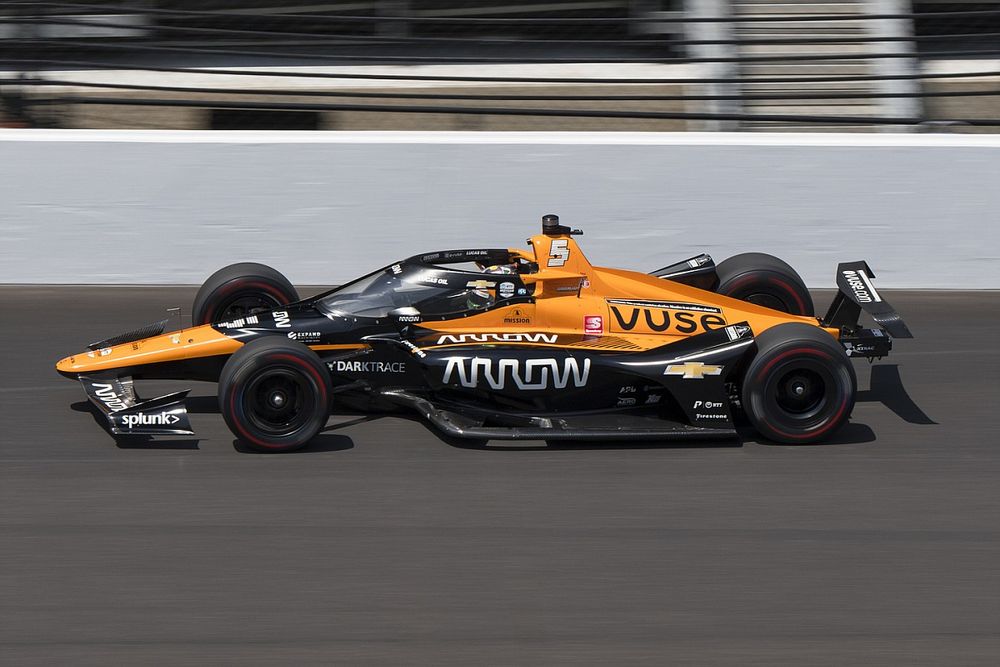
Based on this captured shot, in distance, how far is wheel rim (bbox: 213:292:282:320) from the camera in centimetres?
785

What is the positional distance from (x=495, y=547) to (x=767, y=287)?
11.2 feet

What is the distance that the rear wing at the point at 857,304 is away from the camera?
281 inches

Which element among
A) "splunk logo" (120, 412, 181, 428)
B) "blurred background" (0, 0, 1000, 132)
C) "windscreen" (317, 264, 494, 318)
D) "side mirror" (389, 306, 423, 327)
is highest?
"blurred background" (0, 0, 1000, 132)

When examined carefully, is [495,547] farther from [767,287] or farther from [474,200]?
[474,200]

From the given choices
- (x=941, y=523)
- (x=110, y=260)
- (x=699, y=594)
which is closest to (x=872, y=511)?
(x=941, y=523)

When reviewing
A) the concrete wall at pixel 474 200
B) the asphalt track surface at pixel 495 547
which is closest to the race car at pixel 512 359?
the asphalt track surface at pixel 495 547

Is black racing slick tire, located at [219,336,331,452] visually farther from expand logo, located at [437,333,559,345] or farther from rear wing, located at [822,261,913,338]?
rear wing, located at [822,261,913,338]

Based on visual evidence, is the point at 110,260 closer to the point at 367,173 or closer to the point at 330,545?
the point at 367,173

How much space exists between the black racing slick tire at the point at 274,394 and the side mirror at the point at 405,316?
0.64 metres

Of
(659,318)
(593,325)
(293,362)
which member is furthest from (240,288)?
(659,318)

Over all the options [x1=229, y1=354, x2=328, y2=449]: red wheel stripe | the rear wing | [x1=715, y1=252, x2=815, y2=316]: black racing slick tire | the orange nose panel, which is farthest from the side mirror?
the rear wing

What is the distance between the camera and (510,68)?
1578cm

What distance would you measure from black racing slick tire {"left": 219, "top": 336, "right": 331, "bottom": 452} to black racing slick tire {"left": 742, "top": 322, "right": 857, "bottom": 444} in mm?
2166

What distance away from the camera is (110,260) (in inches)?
408
